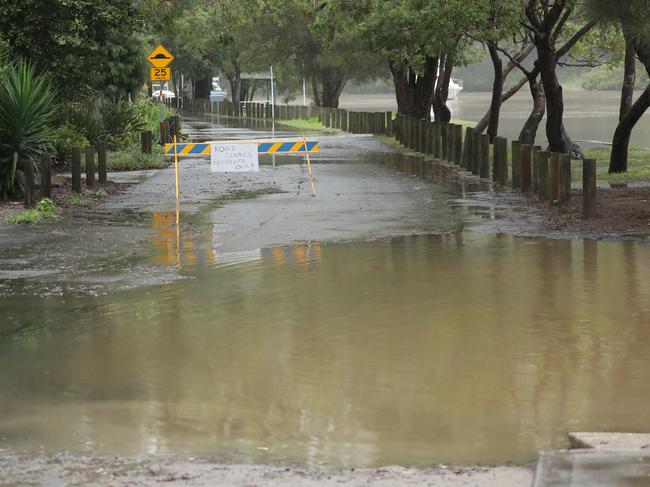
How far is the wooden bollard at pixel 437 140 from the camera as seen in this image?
3192cm

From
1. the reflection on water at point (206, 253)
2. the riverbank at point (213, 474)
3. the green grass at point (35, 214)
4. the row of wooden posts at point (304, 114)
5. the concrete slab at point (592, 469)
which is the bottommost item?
the riverbank at point (213, 474)

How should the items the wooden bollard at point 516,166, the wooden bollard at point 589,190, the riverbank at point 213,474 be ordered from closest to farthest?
the riverbank at point 213,474, the wooden bollard at point 589,190, the wooden bollard at point 516,166

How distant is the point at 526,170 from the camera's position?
Answer: 849 inches

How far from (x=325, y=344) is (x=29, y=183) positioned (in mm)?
10015

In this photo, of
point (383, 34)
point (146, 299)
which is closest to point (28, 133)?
point (146, 299)

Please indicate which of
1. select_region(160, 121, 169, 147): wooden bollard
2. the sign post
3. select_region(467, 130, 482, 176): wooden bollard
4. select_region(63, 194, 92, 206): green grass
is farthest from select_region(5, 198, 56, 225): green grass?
the sign post

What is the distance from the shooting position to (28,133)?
20.6 m

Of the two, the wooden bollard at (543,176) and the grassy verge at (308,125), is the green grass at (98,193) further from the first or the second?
the grassy verge at (308,125)

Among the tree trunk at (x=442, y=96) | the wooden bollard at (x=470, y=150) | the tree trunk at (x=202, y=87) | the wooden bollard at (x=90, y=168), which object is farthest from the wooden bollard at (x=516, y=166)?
the tree trunk at (x=202, y=87)

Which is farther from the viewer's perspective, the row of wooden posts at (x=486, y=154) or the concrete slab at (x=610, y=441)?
the row of wooden posts at (x=486, y=154)

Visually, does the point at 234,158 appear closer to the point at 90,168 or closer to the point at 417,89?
the point at 90,168

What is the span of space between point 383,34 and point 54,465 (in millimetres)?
27187

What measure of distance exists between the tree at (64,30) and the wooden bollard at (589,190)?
12.3 m

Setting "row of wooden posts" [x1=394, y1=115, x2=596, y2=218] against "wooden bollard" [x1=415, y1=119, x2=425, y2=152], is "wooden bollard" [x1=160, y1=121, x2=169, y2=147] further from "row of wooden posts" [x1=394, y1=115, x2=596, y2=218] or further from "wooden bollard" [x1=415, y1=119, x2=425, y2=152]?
"wooden bollard" [x1=415, y1=119, x2=425, y2=152]
